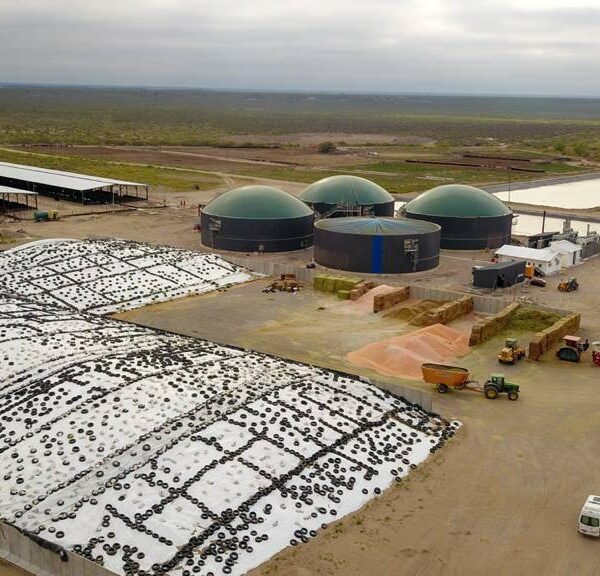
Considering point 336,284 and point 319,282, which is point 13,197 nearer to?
point 319,282

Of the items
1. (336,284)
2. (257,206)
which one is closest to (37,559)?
(336,284)

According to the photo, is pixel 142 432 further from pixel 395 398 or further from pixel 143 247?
pixel 143 247

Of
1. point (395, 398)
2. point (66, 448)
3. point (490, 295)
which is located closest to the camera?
point (66, 448)

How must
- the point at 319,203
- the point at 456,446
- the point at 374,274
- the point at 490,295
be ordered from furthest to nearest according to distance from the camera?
the point at 319,203
the point at 374,274
the point at 490,295
the point at 456,446

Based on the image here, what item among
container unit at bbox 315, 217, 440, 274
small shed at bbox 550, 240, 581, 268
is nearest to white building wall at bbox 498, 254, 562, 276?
small shed at bbox 550, 240, 581, 268

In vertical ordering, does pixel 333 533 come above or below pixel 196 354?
below

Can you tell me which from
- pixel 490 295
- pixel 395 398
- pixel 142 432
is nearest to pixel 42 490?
pixel 142 432
